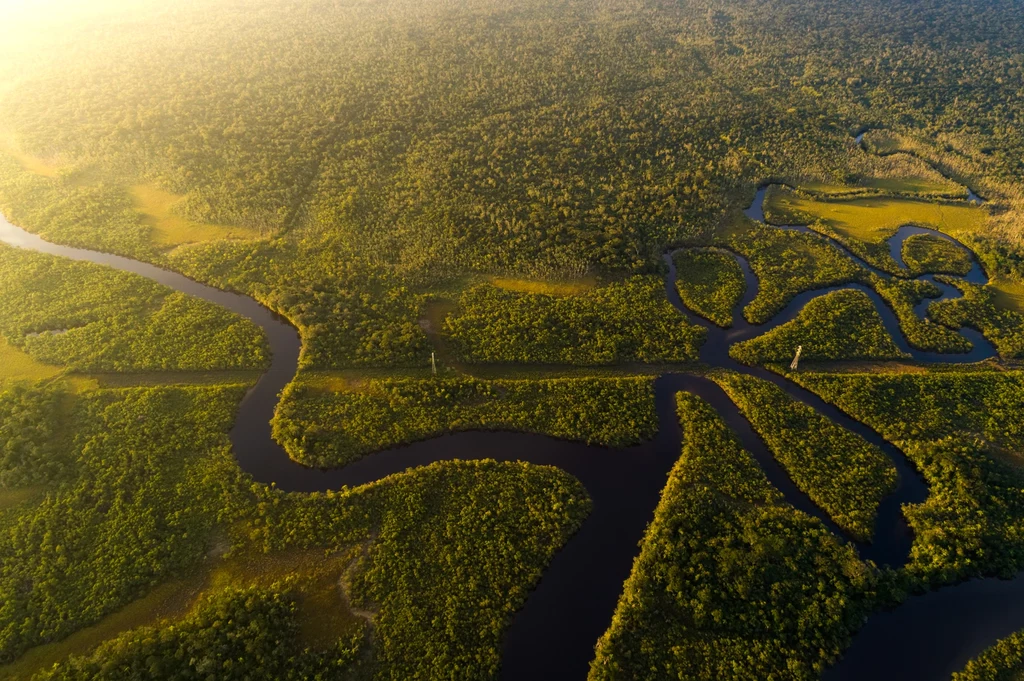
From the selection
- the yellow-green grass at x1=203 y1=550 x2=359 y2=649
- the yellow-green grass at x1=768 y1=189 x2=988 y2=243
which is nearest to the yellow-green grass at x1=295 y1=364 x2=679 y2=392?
the yellow-green grass at x1=203 y1=550 x2=359 y2=649

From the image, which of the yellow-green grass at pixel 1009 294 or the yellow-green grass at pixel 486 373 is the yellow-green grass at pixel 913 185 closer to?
the yellow-green grass at pixel 1009 294

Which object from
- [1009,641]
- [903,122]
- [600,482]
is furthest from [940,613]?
[903,122]

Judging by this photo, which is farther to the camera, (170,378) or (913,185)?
(913,185)

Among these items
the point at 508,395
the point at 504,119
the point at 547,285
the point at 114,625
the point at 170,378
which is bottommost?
the point at 114,625

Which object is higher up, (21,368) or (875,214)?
(21,368)

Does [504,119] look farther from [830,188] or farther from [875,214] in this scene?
[875,214]

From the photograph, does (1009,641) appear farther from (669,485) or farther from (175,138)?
(175,138)

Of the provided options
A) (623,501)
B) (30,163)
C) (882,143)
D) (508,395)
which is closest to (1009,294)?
(882,143)
